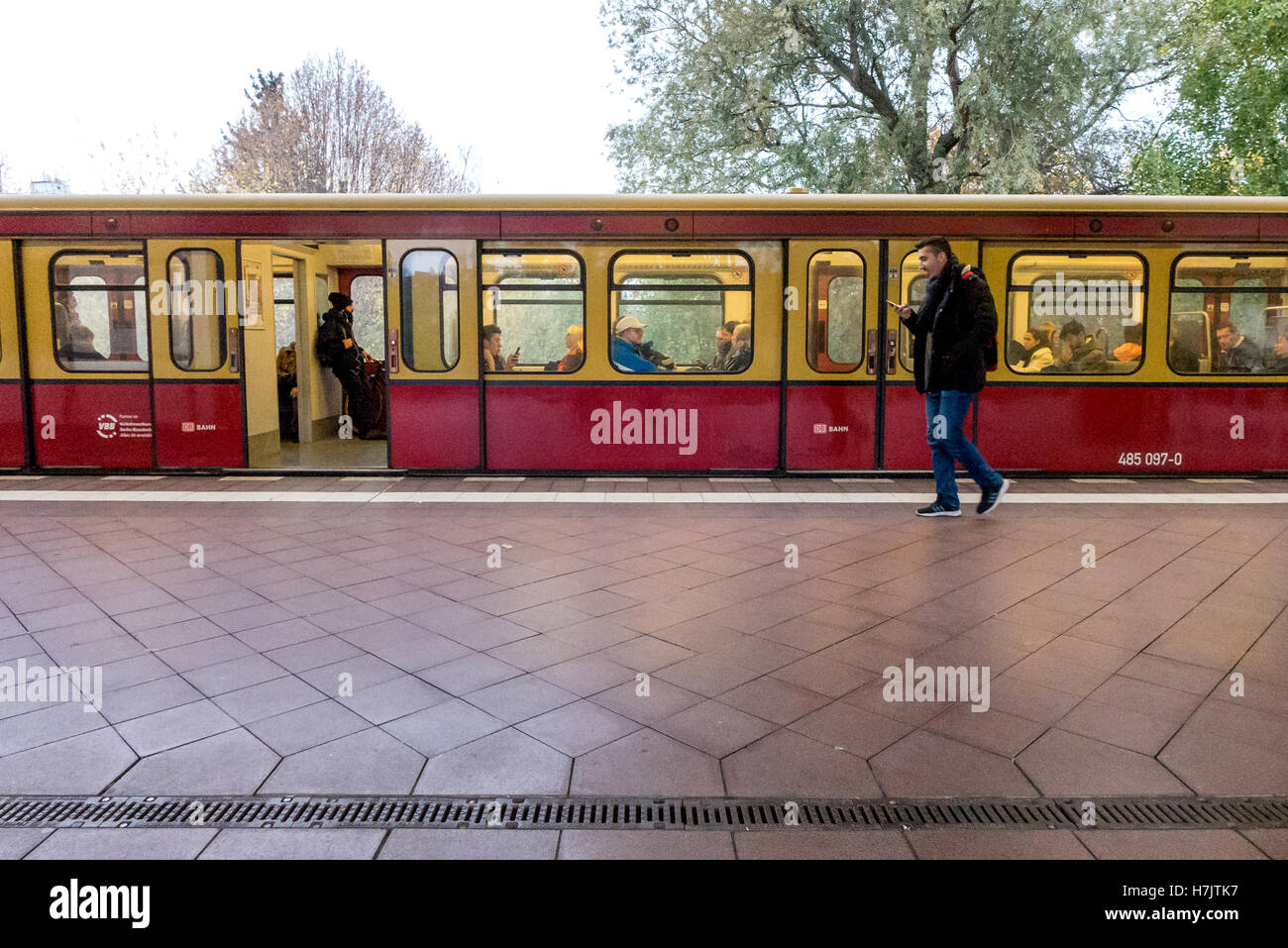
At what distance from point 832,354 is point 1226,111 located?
12520mm

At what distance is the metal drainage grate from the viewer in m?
2.95

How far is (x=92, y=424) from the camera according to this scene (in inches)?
382

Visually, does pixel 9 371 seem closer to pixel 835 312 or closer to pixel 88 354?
pixel 88 354

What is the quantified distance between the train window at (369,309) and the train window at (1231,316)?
8.62 meters

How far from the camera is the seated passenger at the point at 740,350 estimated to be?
9492 millimetres

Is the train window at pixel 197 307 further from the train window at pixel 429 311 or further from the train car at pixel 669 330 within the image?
the train window at pixel 429 311

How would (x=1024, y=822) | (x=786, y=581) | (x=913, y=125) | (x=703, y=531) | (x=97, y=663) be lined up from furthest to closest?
1. (x=913, y=125)
2. (x=703, y=531)
3. (x=786, y=581)
4. (x=97, y=663)
5. (x=1024, y=822)

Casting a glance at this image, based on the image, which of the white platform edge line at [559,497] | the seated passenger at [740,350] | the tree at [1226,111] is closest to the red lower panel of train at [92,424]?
the white platform edge line at [559,497]

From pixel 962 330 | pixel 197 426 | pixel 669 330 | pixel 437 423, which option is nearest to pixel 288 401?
pixel 197 426

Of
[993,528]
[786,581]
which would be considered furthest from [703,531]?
[993,528]

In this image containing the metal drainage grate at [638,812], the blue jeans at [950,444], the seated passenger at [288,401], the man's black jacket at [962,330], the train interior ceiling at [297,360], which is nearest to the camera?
the metal drainage grate at [638,812]
